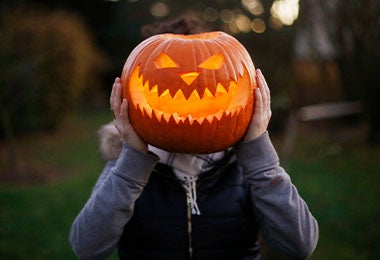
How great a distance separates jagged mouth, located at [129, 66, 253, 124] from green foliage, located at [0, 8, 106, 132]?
246 inches

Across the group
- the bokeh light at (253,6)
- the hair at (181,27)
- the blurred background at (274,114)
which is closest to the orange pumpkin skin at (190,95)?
the hair at (181,27)

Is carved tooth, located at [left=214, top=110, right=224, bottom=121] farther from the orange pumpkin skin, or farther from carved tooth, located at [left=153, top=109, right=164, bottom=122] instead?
carved tooth, located at [left=153, top=109, right=164, bottom=122]

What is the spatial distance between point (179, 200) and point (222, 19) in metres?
8.65

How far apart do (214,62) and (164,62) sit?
22 cm

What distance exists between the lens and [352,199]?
591cm

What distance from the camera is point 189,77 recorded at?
76.5 inches

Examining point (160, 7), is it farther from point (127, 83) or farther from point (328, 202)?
point (127, 83)

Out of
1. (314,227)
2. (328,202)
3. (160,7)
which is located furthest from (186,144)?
(160,7)

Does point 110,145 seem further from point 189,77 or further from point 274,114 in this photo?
point 274,114

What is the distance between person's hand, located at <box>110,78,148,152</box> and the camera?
194 cm

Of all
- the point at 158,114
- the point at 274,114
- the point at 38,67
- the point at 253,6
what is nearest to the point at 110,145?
the point at 158,114

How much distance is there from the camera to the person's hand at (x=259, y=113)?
76.6 inches

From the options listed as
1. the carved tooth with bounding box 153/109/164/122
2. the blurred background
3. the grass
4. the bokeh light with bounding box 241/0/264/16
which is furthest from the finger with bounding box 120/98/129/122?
the bokeh light with bounding box 241/0/264/16

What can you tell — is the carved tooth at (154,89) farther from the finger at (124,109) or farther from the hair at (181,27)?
the hair at (181,27)
